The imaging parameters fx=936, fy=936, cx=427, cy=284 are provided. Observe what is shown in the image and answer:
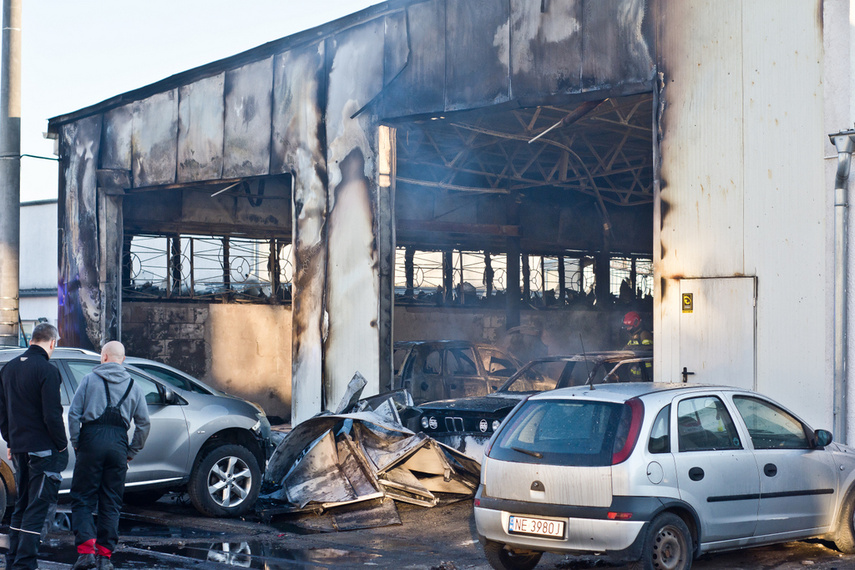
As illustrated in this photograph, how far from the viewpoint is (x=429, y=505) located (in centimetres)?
1013

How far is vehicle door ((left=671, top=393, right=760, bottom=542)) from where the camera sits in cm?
652

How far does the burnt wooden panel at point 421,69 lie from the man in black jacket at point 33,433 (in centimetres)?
697

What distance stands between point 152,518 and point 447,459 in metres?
3.22

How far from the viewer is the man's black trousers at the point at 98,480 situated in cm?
709

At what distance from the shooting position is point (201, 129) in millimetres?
15531

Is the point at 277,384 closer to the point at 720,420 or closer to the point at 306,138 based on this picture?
the point at 306,138

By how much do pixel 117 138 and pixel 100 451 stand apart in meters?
11.0

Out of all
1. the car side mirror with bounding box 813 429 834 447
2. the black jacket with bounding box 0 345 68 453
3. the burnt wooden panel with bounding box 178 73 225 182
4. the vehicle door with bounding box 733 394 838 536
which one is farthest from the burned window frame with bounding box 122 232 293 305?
the car side mirror with bounding box 813 429 834 447

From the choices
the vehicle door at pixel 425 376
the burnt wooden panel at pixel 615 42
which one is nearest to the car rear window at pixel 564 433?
the burnt wooden panel at pixel 615 42

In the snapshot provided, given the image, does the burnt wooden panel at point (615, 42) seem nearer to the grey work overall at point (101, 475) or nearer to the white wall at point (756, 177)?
the white wall at point (756, 177)

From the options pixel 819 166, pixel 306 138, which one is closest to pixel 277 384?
pixel 306 138

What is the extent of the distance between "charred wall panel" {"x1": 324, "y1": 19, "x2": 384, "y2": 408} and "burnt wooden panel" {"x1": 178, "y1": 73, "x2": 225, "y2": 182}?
2468mm

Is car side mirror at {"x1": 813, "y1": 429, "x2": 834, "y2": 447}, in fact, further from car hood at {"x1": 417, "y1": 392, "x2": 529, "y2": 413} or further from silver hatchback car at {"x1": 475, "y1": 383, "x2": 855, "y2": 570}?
car hood at {"x1": 417, "y1": 392, "x2": 529, "y2": 413}

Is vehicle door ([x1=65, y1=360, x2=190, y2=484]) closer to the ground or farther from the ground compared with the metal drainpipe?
closer to the ground
